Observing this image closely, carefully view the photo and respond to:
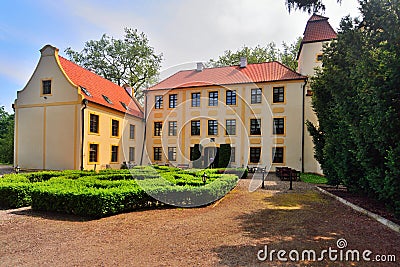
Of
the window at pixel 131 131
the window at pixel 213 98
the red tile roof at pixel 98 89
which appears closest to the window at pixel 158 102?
the red tile roof at pixel 98 89

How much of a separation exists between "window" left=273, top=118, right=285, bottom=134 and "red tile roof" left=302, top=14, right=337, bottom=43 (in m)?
7.58

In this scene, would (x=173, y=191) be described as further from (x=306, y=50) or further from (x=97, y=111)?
(x=306, y=50)

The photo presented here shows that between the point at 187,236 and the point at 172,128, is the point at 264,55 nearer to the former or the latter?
the point at 172,128

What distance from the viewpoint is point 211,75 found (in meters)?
27.4

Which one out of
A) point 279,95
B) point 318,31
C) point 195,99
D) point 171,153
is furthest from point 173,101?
point 318,31

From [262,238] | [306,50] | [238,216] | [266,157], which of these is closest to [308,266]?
[262,238]

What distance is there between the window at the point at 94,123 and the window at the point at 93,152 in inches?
44.7

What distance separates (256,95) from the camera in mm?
24672

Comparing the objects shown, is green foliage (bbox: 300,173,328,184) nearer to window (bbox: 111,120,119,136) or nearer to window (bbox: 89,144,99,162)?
window (bbox: 89,144,99,162)

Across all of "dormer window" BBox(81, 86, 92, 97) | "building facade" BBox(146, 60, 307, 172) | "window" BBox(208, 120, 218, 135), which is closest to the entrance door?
"building facade" BBox(146, 60, 307, 172)

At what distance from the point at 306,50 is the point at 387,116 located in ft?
68.8

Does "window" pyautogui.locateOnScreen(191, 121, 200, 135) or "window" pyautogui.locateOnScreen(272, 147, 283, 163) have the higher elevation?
"window" pyautogui.locateOnScreen(191, 121, 200, 135)

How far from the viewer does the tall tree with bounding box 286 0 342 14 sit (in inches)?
284

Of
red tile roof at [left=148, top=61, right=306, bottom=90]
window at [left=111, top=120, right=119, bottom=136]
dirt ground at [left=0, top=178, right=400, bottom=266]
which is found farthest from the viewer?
red tile roof at [left=148, top=61, right=306, bottom=90]
